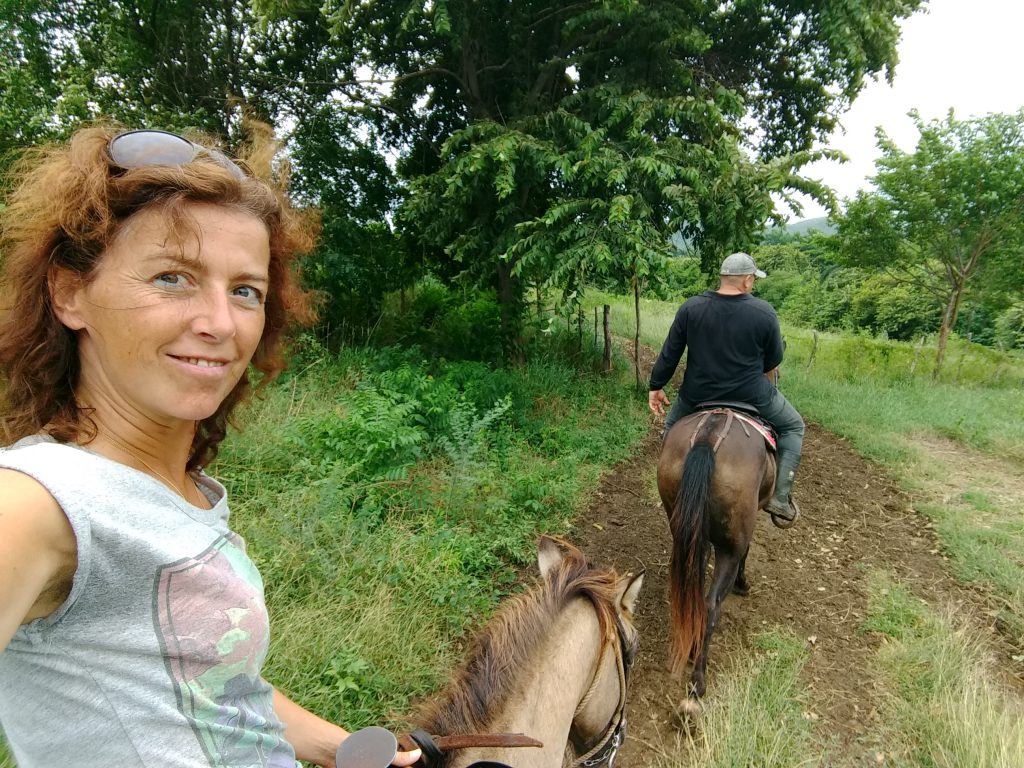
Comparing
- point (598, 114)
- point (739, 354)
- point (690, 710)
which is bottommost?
point (690, 710)

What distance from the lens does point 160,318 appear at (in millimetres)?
816

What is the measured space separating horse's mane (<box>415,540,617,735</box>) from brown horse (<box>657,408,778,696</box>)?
1.65m

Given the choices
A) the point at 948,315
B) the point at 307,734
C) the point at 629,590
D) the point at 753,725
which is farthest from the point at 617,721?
the point at 948,315

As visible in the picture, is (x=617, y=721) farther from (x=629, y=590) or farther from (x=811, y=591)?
(x=811, y=591)

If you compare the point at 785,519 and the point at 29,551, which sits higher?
the point at 29,551

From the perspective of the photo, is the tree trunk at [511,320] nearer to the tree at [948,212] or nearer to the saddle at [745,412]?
the saddle at [745,412]

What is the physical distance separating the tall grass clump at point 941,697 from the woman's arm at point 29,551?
356cm

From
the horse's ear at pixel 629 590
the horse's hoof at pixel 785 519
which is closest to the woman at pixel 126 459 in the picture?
the horse's ear at pixel 629 590

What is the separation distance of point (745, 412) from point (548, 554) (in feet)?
8.13

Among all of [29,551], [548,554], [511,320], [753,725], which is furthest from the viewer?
[511,320]

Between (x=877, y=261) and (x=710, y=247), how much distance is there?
7018mm

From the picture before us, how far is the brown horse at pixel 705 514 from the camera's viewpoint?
10.4 feet

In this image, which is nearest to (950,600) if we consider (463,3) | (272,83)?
(463,3)

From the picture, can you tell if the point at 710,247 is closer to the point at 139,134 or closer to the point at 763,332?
the point at 763,332
